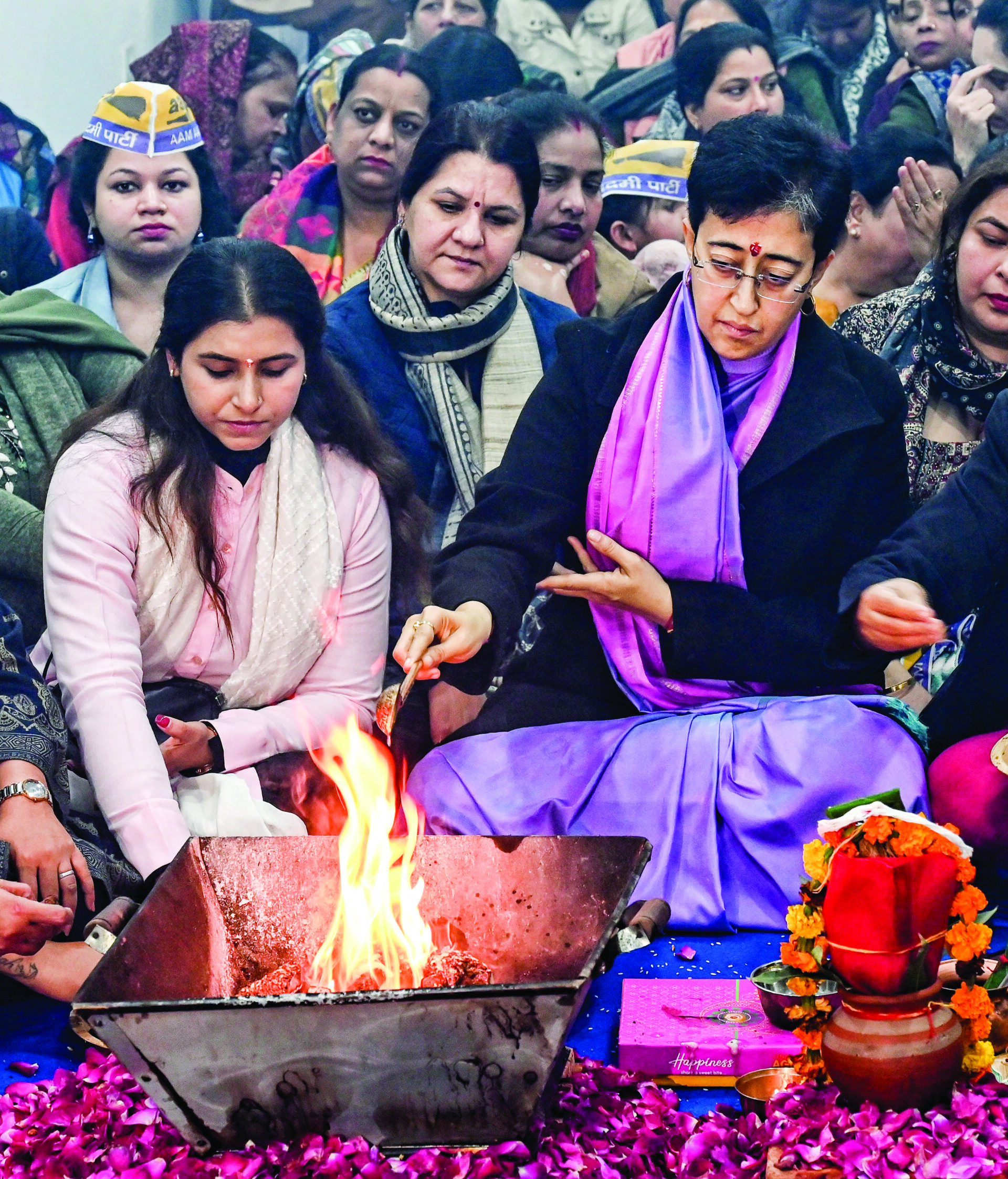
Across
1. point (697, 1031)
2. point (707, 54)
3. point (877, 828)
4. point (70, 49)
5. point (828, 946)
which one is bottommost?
point (697, 1031)

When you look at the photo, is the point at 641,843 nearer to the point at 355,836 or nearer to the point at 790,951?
the point at 790,951

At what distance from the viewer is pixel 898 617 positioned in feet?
11.3

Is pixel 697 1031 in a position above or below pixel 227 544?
below

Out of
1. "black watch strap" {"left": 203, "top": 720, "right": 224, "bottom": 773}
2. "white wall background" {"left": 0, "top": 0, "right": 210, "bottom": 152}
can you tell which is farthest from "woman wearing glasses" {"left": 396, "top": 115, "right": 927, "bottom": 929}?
"white wall background" {"left": 0, "top": 0, "right": 210, "bottom": 152}

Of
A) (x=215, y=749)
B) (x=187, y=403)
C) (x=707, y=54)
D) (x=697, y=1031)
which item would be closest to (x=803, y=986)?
(x=697, y=1031)

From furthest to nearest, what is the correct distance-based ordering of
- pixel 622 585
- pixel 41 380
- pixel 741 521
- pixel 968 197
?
pixel 41 380, pixel 968 197, pixel 741 521, pixel 622 585

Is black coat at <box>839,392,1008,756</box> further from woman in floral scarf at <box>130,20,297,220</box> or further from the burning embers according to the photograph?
woman in floral scarf at <box>130,20,297,220</box>

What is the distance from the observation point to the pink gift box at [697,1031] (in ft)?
8.93

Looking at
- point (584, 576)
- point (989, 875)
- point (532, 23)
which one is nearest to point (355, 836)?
point (584, 576)

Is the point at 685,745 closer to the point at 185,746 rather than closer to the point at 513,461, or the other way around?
the point at 513,461

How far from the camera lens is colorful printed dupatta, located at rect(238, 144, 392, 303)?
4.54m

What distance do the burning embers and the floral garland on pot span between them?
1.98ft

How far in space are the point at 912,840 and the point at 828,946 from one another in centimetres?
24

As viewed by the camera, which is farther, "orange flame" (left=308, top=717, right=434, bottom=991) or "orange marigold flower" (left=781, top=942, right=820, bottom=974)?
"orange flame" (left=308, top=717, right=434, bottom=991)
